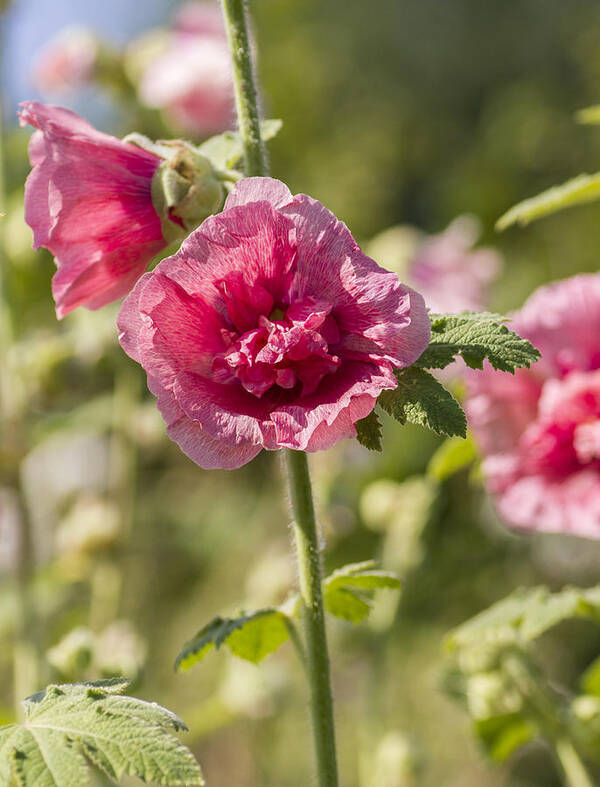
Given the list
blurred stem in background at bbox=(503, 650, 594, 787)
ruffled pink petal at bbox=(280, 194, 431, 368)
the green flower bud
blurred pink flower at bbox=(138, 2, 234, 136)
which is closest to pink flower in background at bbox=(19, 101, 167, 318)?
the green flower bud

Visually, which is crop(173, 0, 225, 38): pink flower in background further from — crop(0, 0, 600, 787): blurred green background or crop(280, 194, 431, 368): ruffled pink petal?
crop(280, 194, 431, 368): ruffled pink petal

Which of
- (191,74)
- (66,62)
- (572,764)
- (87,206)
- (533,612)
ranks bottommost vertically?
(572,764)

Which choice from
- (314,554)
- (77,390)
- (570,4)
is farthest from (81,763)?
(570,4)

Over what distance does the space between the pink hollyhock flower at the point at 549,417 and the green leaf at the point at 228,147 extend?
25 centimetres

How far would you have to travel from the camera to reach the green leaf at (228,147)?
0.58 m

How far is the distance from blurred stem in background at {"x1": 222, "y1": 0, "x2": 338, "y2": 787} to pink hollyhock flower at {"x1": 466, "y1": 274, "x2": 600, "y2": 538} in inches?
10.8

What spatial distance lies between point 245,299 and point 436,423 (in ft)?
0.36

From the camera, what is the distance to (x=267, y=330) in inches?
19.0

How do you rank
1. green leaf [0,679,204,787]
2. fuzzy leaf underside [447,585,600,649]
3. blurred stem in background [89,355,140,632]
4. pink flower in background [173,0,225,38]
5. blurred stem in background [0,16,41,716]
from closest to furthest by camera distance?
green leaf [0,679,204,787], fuzzy leaf underside [447,585,600,649], blurred stem in background [0,16,41,716], blurred stem in background [89,355,140,632], pink flower in background [173,0,225,38]

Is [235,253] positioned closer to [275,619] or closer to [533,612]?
[275,619]

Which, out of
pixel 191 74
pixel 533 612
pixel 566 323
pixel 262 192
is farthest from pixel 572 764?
pixel 191 74

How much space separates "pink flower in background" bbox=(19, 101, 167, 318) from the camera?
20.1 inches

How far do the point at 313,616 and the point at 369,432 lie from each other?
10 cm

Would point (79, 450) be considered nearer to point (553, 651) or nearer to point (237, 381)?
point (553, 651)
